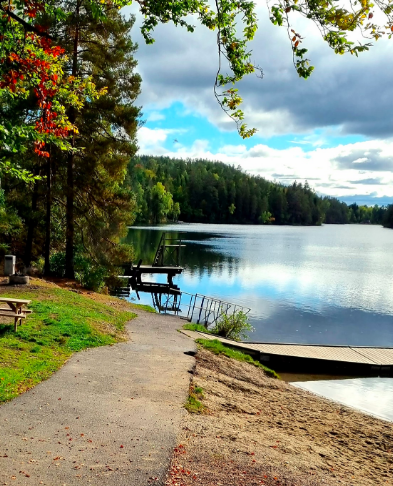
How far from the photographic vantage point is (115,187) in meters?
23.6

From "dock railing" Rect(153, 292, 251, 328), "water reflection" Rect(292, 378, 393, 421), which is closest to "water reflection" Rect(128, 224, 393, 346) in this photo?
"dock railing" Rect(153, 292, 251, 328)

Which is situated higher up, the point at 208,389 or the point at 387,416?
the point at 208,389

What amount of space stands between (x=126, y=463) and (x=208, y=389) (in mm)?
4254

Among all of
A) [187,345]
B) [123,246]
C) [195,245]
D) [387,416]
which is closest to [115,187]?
[123,246]

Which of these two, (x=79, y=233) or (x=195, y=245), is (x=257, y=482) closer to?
(x=79, y=233)

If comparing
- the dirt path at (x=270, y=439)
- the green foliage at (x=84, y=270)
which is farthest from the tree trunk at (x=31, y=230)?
the dirt path at (x=270, y=439)

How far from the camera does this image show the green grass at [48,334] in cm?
803

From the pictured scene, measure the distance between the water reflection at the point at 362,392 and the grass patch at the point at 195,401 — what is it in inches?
276

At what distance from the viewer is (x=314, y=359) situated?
1705 centimetres

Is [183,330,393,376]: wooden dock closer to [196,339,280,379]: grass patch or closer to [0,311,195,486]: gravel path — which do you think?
[196,339,280,379]: grass patch

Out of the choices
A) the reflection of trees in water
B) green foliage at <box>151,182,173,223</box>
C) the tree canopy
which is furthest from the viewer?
green foliage at <box>151,182,173,223</box>

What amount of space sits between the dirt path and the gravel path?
35cm

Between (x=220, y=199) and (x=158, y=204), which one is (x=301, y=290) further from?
(x=220, y=199)

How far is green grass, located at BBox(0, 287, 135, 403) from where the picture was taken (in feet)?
26.4
